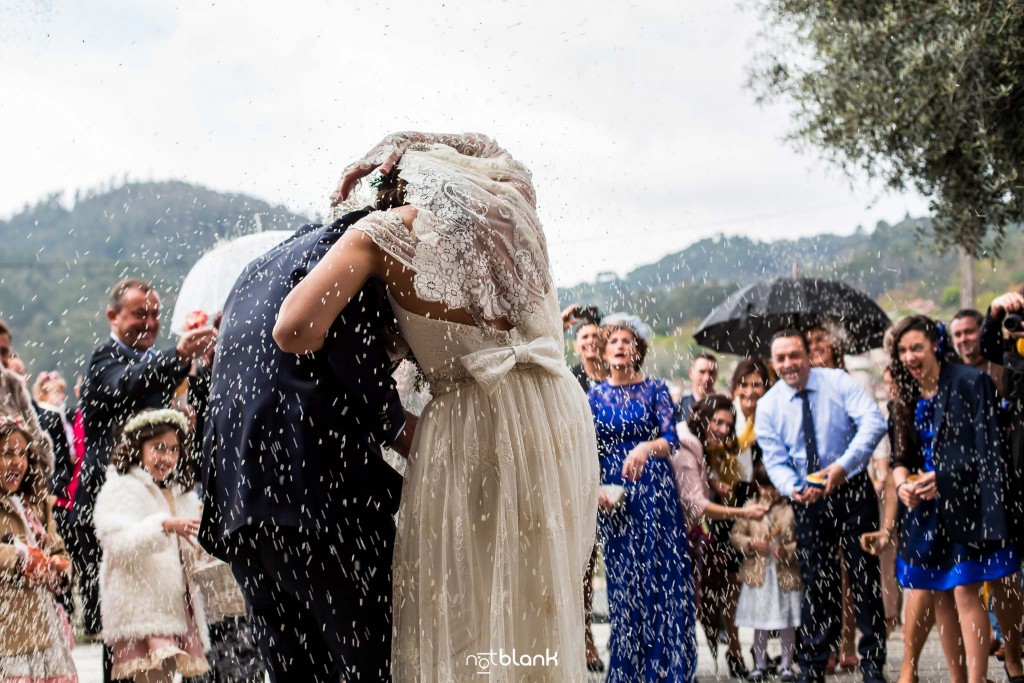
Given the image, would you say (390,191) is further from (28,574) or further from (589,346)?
(589,346)

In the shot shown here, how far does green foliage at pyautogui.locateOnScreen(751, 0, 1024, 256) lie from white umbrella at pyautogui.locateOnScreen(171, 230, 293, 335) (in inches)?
257

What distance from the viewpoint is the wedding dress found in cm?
329

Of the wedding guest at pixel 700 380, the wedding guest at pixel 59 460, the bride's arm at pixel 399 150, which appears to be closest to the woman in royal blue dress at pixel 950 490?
the wedding guest at pixel 700 380

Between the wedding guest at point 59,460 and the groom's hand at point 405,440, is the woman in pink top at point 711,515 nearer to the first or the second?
the groom's hand at point 405,440

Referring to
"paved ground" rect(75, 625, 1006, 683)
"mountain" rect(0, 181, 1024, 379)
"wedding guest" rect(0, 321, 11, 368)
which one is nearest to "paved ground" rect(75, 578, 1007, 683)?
"paved ground" rect(75, 625, 1006, 683)

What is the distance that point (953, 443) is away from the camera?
5605 mm

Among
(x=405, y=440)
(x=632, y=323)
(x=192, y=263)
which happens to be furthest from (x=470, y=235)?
(x=192, y=263)

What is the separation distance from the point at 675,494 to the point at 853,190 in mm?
6464

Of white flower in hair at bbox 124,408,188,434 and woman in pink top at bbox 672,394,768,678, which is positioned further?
woman in pink top at bbox 672,394,768,678

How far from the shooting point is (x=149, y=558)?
5.12 meters

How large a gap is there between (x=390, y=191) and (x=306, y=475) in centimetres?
93

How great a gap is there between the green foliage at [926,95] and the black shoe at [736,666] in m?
5.41

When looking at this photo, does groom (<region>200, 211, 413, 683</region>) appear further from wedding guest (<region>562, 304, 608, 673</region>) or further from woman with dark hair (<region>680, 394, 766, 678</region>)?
woman with dark hair (<region>680, 394, 766, 678</region>)

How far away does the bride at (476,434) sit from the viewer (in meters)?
3.29
